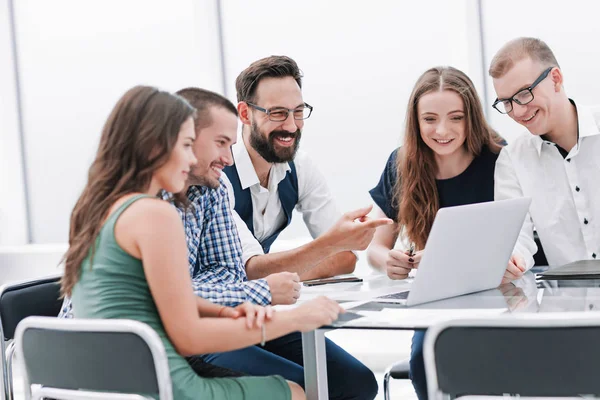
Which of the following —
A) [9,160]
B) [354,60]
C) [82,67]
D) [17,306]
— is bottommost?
[17,306]

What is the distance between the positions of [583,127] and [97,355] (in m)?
1.81

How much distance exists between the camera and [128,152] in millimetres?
1772

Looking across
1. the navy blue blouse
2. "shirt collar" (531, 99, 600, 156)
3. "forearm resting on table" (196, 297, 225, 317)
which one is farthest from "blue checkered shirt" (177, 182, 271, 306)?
"shirt collar" (531, 99, 600, 156)

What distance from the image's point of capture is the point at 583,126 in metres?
2.70

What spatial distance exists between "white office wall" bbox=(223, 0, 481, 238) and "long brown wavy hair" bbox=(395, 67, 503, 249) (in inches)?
58.2

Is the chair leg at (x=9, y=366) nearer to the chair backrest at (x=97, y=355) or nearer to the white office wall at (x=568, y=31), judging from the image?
the chair backrest at (x=97, y=355)

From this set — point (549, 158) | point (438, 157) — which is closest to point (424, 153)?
point (438, 157)

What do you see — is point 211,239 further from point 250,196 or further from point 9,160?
point 9,160

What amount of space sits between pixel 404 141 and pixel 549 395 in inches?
59.3

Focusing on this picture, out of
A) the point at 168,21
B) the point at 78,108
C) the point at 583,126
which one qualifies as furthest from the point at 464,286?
the point at 78,108

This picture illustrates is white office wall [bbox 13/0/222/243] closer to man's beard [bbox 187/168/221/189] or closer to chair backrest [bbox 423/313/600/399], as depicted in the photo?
man's beard [bbox 187/168/221/189]

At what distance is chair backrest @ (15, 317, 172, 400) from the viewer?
159 centimetres

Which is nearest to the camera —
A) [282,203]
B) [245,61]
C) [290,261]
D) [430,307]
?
[430,307]

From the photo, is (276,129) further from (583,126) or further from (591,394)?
(591,394)
